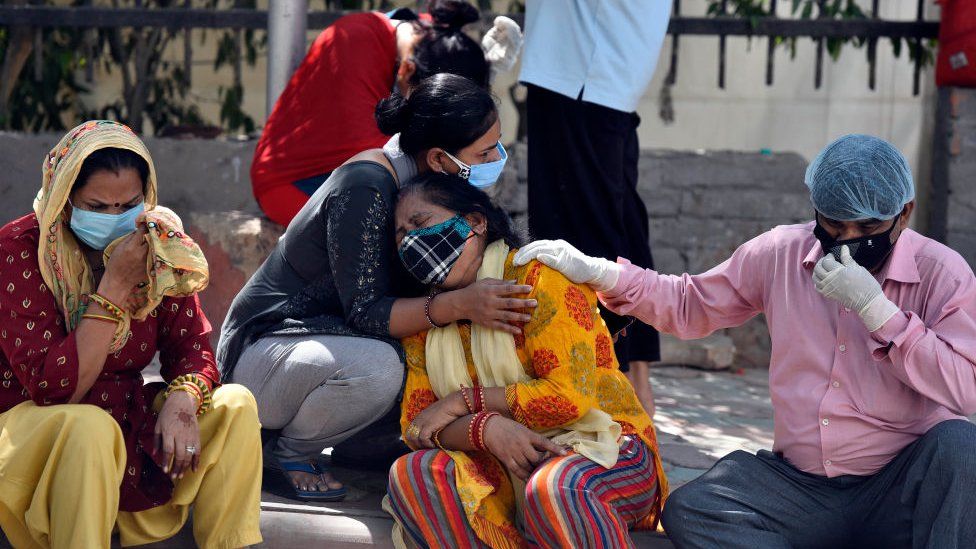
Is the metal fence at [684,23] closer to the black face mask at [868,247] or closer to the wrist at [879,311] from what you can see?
the black face mask at [868,247]

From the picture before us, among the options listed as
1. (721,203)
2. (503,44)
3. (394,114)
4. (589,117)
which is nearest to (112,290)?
(394,114)

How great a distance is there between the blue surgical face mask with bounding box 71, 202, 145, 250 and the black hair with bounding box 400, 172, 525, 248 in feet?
2.11

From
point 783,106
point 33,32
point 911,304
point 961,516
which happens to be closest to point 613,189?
point 911,304

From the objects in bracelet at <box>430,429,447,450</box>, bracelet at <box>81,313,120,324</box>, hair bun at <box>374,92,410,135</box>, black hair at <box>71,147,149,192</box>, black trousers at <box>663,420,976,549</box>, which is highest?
hair bun at <box>374,92,410,135</box>

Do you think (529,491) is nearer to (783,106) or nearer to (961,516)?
(961,516)

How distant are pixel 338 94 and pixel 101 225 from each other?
1352 mm

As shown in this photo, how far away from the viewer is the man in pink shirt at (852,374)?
2600 mm

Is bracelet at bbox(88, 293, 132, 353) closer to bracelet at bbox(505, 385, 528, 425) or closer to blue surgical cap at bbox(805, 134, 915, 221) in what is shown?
bracelet at bbox(505, 385, 528, 425)

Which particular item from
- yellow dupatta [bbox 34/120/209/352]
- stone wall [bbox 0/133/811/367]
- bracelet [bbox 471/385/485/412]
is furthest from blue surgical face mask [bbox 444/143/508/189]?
stone wall [bbox 0/133/811/367]

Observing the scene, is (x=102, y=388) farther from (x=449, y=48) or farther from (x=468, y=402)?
(x=449, y=48)

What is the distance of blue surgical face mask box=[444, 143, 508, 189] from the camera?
122 inches

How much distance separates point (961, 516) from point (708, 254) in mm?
3092

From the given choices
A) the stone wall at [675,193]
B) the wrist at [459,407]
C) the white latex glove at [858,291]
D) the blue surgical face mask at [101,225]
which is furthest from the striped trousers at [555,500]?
the stone wall at [675,193]

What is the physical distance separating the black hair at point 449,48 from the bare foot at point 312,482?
1212 mm
